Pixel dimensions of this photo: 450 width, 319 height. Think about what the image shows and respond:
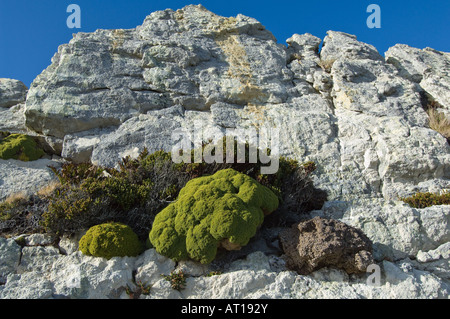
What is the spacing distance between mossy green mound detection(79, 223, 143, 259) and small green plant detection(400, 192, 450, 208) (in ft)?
19.3

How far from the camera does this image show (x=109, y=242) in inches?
237

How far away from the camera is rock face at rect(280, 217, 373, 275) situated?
5793 mm

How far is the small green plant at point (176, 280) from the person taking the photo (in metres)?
→ 5.62

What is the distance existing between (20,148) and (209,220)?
257 inches

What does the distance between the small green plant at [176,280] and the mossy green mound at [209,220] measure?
0.33m

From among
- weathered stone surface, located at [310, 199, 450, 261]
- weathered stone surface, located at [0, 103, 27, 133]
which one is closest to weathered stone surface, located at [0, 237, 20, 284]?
weathered stone surface, located at [0, 103, 27, 133]

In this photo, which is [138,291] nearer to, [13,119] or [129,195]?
[129,195]

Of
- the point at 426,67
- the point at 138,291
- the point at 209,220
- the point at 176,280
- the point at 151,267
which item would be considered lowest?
the point at 138,291

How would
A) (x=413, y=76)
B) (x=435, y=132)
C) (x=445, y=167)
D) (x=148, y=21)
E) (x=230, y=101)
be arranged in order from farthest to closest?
(x=148, y=21) → (x=413, y=76) → (x=230, y=101) → (x=435, y=132) → (x=445, y=167)

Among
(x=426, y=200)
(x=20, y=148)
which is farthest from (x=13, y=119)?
(x=426, y=200)
